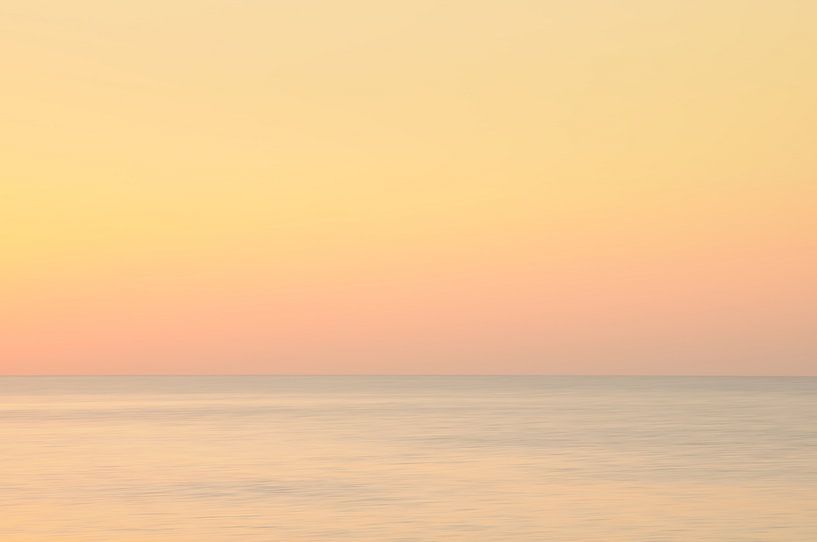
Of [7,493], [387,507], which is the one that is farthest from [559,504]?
[7,493]

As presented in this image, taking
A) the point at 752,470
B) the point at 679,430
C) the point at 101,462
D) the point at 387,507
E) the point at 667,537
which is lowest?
the point at 667,537

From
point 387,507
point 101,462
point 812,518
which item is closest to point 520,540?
point 387,507

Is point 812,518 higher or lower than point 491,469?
lower

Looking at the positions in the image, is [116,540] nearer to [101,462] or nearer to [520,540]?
[520,540]

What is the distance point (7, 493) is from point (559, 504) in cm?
1779

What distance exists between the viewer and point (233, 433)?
7194 cm

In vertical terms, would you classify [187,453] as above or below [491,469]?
above

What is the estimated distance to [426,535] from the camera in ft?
90.4

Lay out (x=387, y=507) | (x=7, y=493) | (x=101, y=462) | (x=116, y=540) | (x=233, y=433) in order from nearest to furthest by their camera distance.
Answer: (x=116, y=540), (x=387, y=507), (x=7, y=493), (x=101, y=462), (x=233, y=433)

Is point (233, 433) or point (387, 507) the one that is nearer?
point (387, 507)

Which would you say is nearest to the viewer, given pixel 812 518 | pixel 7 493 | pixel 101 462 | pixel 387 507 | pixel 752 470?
pixel 812 518

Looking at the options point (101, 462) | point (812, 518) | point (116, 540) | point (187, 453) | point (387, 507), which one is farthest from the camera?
point (187, 453)

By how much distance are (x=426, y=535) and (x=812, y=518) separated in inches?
419

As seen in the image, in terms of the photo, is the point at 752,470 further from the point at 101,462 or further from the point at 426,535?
the point at 101,462
